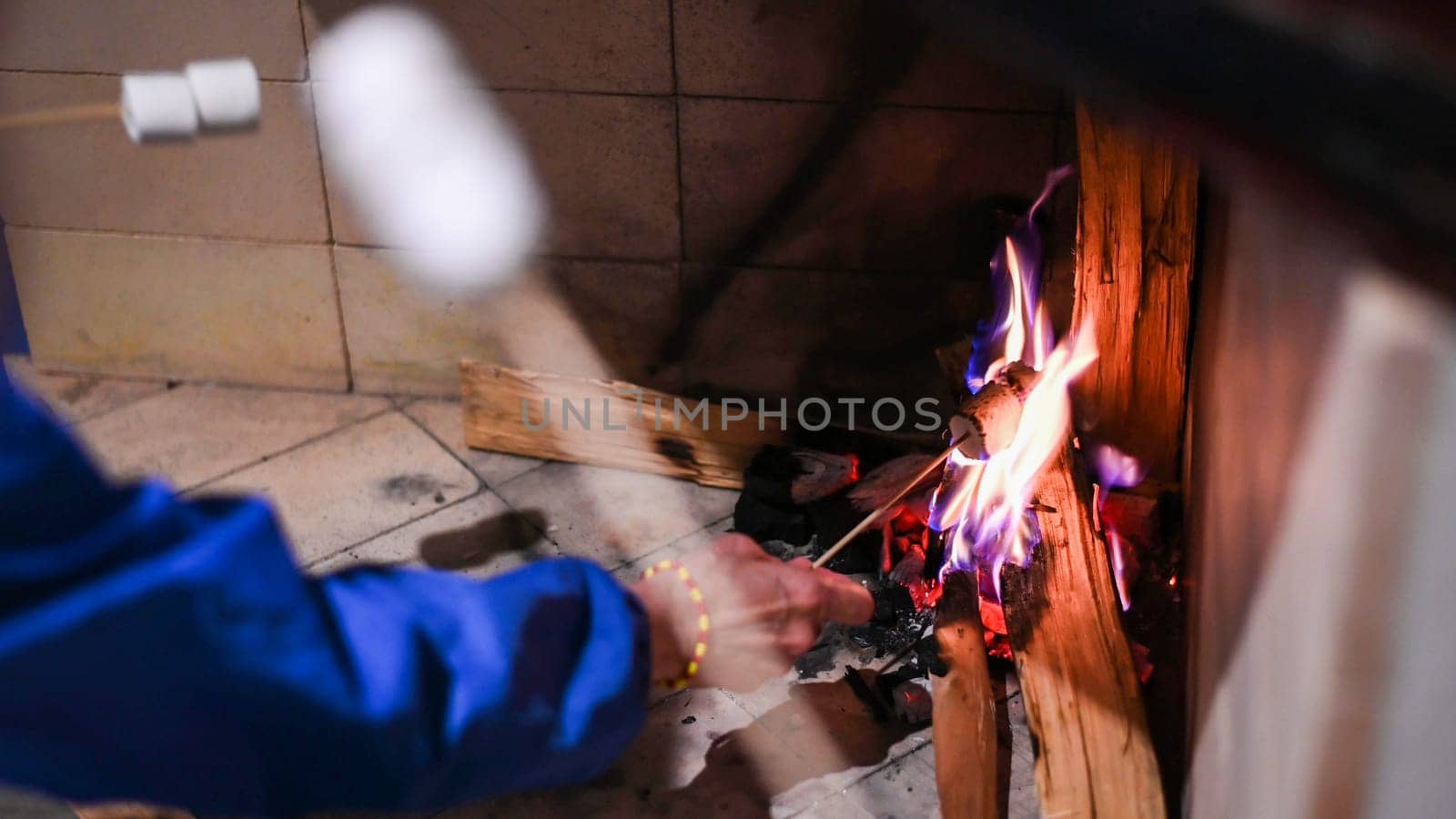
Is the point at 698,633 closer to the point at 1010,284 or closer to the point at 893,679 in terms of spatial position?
the point at 893,679

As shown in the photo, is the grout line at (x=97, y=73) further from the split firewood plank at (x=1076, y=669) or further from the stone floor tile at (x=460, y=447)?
the split firewood plank at (x=1076, y=669)

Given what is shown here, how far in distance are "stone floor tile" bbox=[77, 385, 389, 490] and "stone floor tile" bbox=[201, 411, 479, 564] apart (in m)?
0.11

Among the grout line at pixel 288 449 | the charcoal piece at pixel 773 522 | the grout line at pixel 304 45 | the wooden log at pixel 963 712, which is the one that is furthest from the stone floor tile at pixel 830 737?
the grout line at pixel 304 45

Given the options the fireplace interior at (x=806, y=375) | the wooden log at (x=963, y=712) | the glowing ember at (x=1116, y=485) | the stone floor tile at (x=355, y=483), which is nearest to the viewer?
the fireplace interior at (x=806, y=375)

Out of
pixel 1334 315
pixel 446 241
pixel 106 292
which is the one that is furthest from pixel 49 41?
pixel 1334 315

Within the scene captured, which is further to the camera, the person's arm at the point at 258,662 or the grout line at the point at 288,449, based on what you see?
the grout line at the point at 288,449

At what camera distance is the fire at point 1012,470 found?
3.47 meters

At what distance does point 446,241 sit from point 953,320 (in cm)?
189

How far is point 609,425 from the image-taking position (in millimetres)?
→ 4617

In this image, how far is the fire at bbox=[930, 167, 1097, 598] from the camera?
3467 mm

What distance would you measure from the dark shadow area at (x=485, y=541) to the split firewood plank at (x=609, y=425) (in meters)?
0.35

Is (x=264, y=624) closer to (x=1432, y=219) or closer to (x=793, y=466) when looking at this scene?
(x=1432, y=219)

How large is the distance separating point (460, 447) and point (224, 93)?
10.3 feet

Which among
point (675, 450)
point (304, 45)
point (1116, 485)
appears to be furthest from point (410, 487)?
point (1116, 485)
